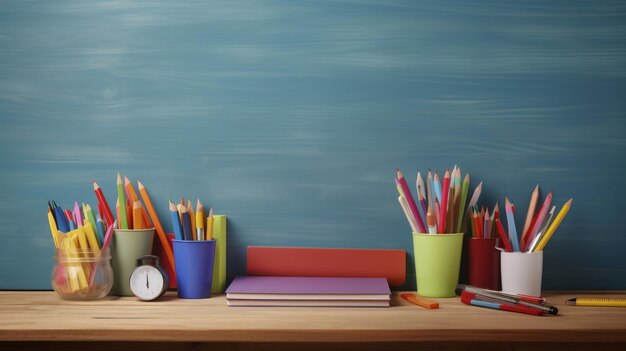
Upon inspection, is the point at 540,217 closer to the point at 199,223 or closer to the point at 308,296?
the point at 308,296

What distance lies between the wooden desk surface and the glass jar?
0.04m

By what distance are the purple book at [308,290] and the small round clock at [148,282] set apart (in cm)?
12

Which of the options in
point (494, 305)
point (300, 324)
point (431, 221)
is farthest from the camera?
point (431, 221)

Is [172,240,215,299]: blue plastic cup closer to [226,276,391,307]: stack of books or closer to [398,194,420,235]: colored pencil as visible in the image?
[226,276,391,307]: stack of books

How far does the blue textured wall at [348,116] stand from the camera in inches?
48.1

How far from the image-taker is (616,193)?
1224 millimetres

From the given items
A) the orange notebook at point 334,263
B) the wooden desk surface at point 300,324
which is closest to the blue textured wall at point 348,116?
the orange notebook at point 334,263

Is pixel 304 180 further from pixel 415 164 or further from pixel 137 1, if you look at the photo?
pixel 137 1

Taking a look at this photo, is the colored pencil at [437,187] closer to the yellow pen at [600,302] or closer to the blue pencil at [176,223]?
the yellow pen at [600,302]

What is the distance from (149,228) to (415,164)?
531 mm

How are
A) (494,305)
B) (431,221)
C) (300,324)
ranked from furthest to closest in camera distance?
(431,221), (494,305), (300,324)

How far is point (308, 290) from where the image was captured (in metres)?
1.05

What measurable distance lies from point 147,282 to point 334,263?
1.16 feet

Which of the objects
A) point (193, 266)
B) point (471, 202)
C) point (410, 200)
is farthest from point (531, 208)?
point (193, 266)
